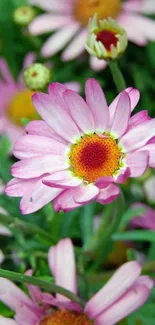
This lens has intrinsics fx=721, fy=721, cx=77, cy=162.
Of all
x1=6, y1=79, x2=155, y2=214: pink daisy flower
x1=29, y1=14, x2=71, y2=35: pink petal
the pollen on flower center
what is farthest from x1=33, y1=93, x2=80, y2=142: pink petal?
x1=29, y1=14, x2=71, y2=35: pink petal

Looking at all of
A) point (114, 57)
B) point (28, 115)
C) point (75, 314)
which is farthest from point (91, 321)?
point (28, 115)

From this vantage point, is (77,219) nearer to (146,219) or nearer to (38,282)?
(146,219)

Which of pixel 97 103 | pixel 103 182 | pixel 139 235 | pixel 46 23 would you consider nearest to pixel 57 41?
pixel 46 23

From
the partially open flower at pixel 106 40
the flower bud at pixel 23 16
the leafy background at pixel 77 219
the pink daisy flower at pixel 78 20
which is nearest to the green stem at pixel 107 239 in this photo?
the leafy background at pixel 77 219

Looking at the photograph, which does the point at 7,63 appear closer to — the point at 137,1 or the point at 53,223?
the point at 137,1

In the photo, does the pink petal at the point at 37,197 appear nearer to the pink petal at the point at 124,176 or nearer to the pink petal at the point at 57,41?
the pink petal at the point at 124,176

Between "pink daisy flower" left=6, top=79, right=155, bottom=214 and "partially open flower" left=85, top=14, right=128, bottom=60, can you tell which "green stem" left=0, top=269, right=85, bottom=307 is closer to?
"pink daisy flower" left=6, top=79, right=155, bottom=214
